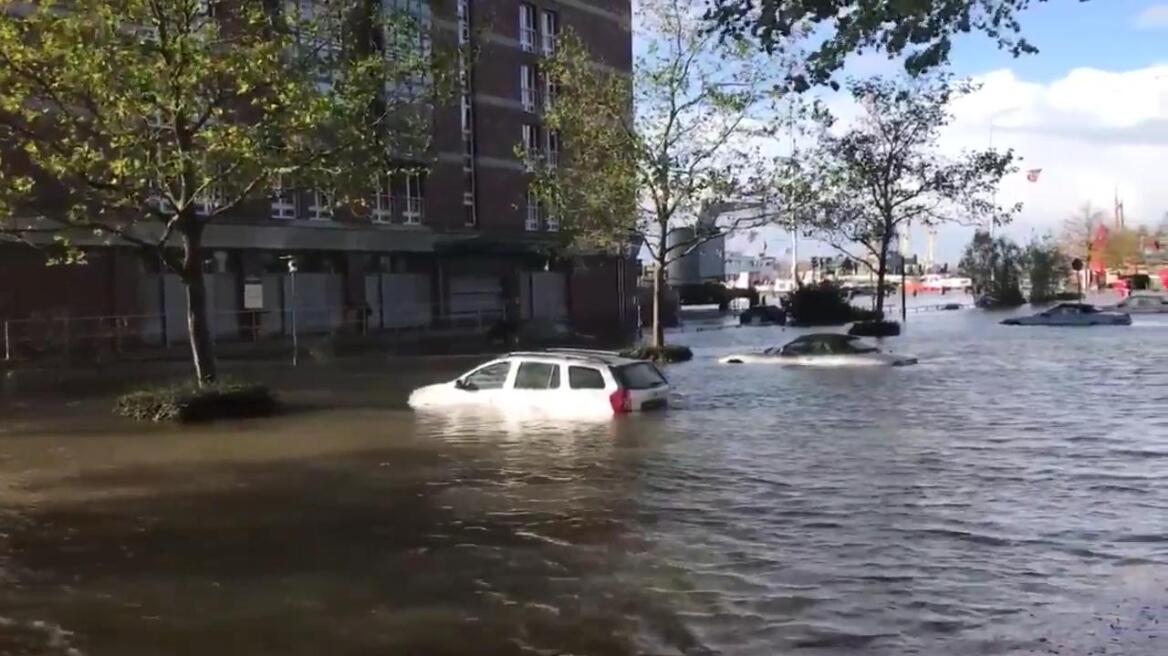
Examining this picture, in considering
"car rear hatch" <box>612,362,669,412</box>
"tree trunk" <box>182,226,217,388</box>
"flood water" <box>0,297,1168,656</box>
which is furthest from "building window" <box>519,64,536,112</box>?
"car rear hatch" <box>612,362,669,412</box>

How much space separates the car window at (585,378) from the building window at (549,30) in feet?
130

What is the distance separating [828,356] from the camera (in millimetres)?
32375

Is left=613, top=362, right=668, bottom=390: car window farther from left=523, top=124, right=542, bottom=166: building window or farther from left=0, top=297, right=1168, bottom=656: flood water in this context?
left=523, top=124, right=542, bottom=166: building window

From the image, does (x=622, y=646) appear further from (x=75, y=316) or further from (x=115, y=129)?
(x=75, y=316)

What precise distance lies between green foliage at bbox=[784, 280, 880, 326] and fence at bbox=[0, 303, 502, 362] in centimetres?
1523

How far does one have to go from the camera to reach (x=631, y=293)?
214 feet

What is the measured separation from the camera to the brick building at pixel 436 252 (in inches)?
1539

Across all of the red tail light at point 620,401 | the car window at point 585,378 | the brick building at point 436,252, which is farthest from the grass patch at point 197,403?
the brick building at point 436,252

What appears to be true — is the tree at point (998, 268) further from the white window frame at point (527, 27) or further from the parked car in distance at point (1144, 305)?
the white window frame at point (527, 27)

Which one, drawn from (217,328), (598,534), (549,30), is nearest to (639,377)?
(598,534)

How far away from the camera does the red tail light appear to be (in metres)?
19.7

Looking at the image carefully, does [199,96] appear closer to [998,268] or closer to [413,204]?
[413,204]

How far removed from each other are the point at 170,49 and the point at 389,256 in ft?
103

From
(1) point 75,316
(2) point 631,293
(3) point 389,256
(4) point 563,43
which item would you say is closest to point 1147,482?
(4) point 563,43
